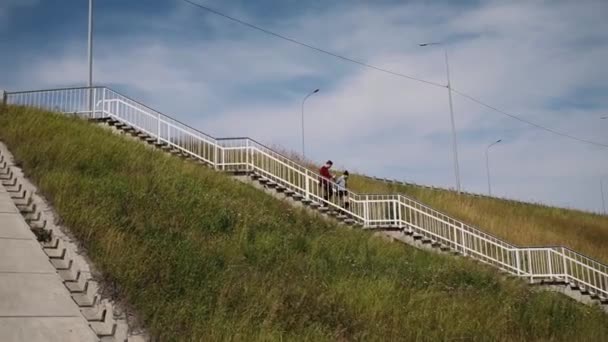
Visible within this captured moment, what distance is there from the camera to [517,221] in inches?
1180

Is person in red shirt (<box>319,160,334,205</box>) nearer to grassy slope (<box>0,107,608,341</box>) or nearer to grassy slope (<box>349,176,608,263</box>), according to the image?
grassy slope (<box>0,107,608,341</box>)

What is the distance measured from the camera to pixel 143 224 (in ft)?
38.1

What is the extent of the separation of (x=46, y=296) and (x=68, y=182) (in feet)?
16.1

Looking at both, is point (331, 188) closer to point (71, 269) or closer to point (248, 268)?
point (248, 268)

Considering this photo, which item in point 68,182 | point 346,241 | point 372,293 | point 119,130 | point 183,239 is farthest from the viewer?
point 119,130

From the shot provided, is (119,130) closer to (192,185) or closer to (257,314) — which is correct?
(192,185)

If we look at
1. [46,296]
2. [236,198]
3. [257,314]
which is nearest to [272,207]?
[236,198]

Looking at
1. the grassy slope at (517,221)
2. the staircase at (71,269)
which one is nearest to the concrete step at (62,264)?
the staircase at (71,269)

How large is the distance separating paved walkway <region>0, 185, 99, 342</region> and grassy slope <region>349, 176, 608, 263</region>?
63.3 feet

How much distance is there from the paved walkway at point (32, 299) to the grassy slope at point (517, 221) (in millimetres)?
19308

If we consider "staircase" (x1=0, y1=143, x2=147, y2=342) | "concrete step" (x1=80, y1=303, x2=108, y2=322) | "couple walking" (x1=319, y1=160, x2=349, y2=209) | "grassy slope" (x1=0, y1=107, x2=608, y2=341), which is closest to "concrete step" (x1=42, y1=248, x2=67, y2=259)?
"staircase" (x1=0, y1=143, x2=147, y2=342)

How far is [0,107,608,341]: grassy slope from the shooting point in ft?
29.5

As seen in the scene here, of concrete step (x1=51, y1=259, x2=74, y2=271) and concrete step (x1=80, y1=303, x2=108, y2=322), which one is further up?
concrete step (x1=51, y1=259, x2=74, y2=271)

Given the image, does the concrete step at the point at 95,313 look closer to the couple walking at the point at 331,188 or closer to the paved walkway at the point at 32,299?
the paved walkway at the point at 32,299
